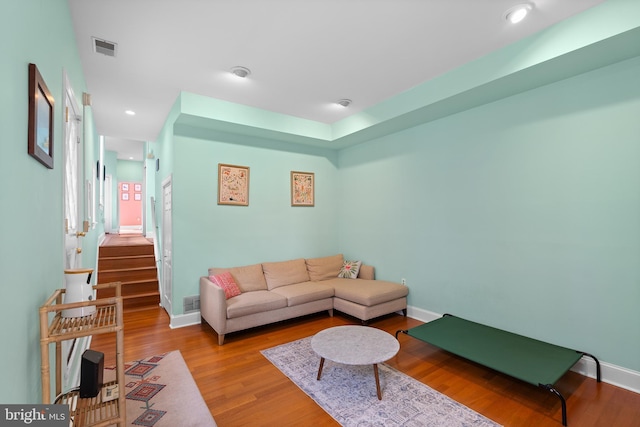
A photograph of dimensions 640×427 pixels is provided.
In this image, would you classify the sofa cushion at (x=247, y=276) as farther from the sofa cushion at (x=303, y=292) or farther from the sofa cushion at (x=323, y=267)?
the sofa cushion at (x=323, y=267)

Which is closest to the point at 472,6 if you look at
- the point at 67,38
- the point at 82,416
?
the point at 67,38

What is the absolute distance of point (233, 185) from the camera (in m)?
4.27

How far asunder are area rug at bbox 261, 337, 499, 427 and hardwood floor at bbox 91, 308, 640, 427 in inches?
3.9

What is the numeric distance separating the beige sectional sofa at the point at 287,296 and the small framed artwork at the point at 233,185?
0.97 metres

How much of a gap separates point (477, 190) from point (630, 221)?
50.4 inches

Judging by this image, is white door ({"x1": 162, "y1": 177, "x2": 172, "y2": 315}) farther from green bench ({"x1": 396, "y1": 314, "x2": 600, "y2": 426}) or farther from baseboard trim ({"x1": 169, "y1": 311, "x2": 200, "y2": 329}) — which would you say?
green bench ({"x1": 396, "y1": 314, "x2": 600, "y2": 426})

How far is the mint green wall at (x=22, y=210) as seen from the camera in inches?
36.9

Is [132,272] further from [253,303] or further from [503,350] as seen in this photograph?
[503,350]

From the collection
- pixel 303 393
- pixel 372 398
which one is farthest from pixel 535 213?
pixel 303 393

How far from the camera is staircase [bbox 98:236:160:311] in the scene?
4672 millimetres

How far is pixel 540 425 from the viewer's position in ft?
6.65

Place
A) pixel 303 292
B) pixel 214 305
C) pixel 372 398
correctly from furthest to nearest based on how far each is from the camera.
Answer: pixel 303 292
pixel 214 305
pixel 372 398

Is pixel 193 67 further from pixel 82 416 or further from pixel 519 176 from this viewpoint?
pixel 519 176

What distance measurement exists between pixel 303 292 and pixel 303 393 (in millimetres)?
Result: 1621
